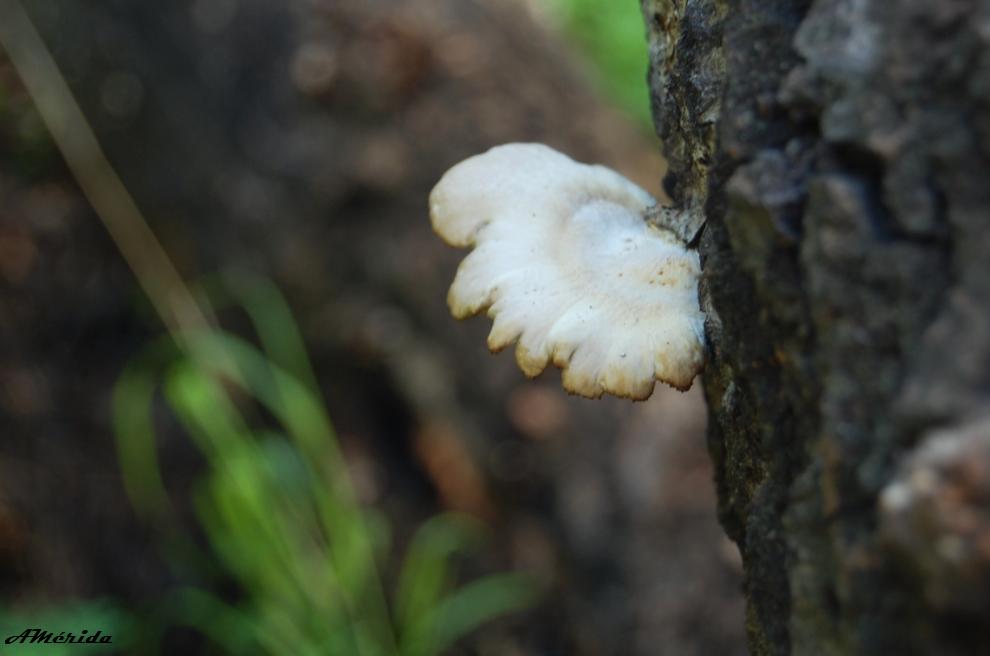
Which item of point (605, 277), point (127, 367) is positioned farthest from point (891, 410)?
point (127, 367)

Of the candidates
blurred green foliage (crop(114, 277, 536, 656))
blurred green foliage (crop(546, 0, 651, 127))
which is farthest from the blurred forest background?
blurred green foliage (crop(546, 0, 651, 127))

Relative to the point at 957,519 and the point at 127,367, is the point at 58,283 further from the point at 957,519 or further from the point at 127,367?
the point at 957,519

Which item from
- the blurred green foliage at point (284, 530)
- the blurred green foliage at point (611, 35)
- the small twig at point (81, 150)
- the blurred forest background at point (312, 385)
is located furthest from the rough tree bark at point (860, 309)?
the blurred green foliage at point (611, 35)

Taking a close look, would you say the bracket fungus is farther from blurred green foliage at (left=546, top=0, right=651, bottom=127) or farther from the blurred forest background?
blurred green foliage at (left=546, top=0, right=651, bottom=127)

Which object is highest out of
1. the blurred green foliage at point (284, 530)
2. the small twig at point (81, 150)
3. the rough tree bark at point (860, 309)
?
the small twig at point (81, 150)

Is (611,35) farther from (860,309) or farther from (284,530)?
(860,309)

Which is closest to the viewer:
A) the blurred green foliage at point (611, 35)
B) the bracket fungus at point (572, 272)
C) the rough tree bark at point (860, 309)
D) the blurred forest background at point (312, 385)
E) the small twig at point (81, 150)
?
the rough tree bark at point (860, 309)

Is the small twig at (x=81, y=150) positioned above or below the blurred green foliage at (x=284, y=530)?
above

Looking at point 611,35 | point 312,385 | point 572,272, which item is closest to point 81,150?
point 312,385

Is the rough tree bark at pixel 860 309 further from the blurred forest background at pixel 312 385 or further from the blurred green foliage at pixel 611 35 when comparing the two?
the blurred green foliage at pixel 611 35
